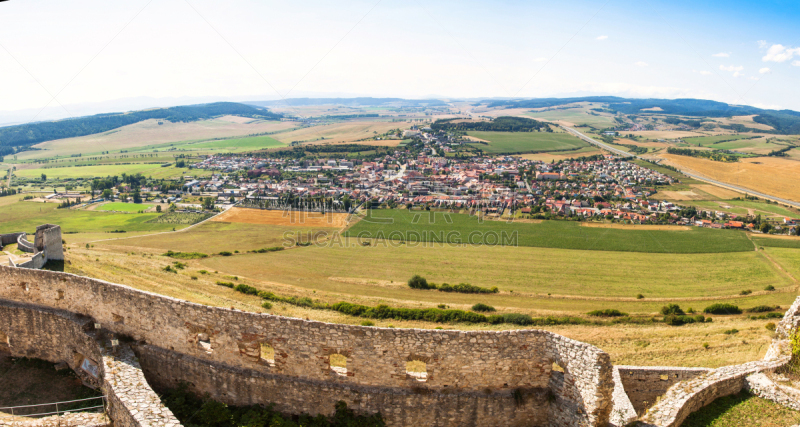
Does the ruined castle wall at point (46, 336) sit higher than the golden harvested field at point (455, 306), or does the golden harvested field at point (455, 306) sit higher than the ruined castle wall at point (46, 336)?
the ruined castle wall at point (46, 336)

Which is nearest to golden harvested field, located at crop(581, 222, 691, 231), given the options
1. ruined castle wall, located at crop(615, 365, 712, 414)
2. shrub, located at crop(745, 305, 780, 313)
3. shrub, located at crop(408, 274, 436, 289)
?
shrub, located at crop(745, 305, 780, 313)

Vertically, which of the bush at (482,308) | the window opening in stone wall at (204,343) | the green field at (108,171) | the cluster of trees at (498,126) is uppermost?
the cluster of trees at (498,126)

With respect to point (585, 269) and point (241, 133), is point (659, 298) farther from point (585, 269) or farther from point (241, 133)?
point (241, 133)

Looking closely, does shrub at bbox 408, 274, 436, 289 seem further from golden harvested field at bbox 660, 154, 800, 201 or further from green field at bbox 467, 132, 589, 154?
green field at bbox 467, 132, 589, 154

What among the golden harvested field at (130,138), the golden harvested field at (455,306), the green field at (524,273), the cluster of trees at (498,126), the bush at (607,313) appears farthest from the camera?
the cluster of trees at (498,126)

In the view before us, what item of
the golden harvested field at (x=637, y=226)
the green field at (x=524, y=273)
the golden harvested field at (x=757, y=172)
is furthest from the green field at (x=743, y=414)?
the golden harvested field at (x=757, y=172)

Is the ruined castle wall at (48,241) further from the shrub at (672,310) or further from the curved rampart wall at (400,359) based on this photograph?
the shrub at (672,310)
